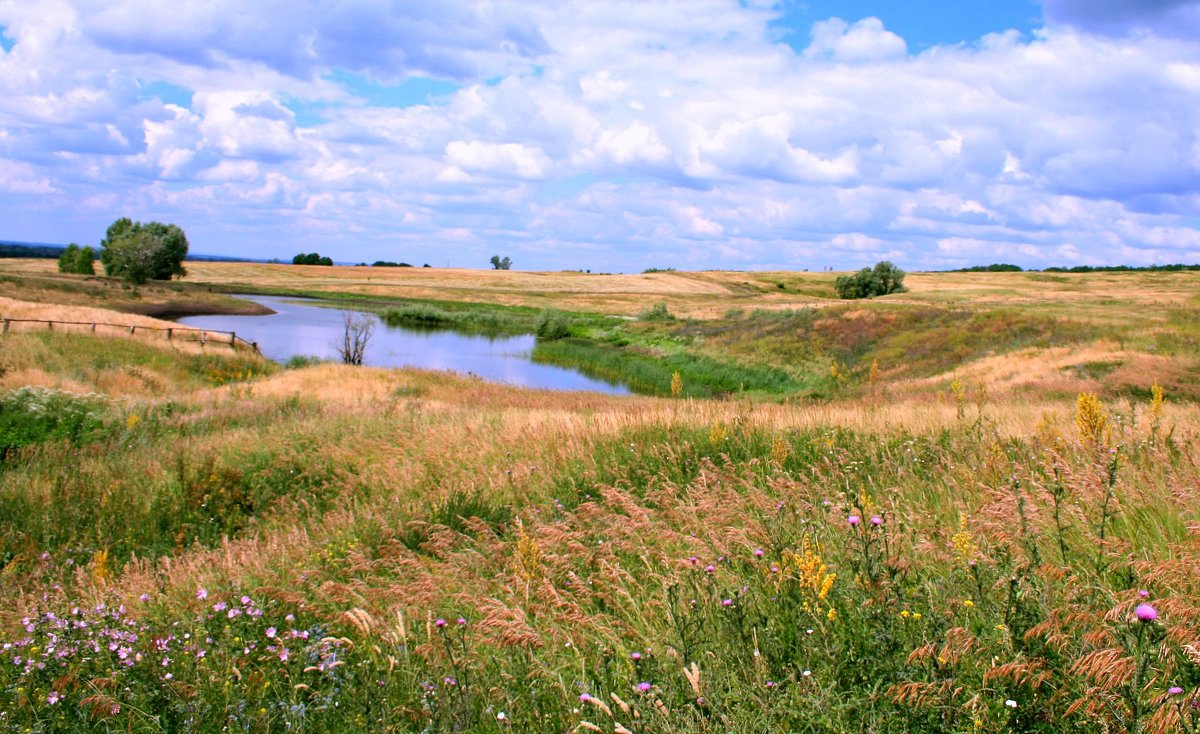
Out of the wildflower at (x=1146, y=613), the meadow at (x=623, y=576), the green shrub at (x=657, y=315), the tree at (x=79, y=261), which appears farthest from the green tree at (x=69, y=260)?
the wildflower at (x=1146, y=613)

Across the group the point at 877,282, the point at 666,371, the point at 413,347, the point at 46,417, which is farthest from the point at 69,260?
the point at 46,417

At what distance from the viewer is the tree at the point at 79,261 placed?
10319 cm

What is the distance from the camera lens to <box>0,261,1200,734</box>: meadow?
304cm

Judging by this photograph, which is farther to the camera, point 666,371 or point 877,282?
point 877,282

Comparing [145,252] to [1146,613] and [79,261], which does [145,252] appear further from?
[1146,613]

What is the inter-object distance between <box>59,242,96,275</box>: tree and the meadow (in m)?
108

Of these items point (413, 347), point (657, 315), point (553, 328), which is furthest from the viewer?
point (657, 315)

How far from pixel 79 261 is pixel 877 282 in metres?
101

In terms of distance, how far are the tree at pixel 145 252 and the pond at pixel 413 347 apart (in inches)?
1154

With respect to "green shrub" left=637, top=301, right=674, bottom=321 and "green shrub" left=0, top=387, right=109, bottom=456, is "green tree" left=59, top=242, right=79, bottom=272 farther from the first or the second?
"green shrub" left=0, top=387, right=109, bottom=456

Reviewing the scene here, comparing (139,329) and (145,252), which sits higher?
(145,252)

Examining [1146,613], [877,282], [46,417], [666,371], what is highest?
[877,282]

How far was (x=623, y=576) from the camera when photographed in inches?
192

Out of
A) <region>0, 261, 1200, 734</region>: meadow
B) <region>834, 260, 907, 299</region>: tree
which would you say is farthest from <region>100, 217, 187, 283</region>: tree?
<region>0, 261, 1200, 734</region>: meadow
